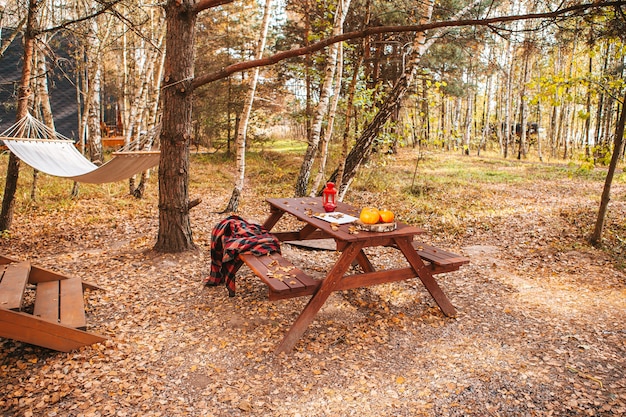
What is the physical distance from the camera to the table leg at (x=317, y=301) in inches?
115

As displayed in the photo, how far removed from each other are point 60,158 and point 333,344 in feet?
15.5

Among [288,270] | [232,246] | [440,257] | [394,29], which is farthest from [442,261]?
[394,29]

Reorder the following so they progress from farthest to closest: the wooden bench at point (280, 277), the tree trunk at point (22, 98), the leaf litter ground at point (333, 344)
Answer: the tree trunk at point (22, 98) < the wooden bench at point (280, 277) < the leaf litter ground at point (333, 344)

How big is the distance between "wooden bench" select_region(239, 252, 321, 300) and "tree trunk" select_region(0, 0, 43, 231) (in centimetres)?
380

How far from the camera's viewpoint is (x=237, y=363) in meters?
2.77

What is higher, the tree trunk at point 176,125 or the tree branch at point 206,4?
the tree branch at point 206,4

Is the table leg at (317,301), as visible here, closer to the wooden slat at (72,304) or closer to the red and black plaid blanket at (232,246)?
the red and black plaid blanket at (232,246)

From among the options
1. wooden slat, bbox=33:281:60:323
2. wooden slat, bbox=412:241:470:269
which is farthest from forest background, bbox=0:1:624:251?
wooden slat, bbox=412:241:470:269

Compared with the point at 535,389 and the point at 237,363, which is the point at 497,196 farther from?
the point at 237,363

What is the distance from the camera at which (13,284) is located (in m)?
2.96

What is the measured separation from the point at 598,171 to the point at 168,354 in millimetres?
13675

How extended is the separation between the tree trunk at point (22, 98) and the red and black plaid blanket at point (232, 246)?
325cm

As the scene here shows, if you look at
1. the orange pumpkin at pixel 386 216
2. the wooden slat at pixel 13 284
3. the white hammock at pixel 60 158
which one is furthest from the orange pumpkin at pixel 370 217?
the white hammock at pixel 60 158

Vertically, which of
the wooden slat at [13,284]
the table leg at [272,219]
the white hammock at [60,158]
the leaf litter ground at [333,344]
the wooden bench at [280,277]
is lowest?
the leaf litter ground at [333,344]
